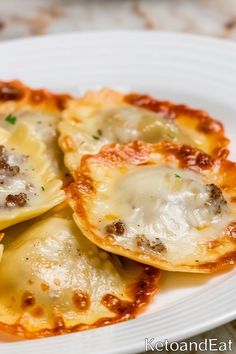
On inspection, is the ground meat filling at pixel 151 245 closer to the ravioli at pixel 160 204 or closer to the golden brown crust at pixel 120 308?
the ravioli at pixel 160 204

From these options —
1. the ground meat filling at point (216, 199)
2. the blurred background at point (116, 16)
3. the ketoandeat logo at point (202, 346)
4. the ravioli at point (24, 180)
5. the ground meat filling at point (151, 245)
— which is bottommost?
the blurred background at point (116, 16)

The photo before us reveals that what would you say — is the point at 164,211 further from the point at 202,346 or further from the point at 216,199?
the point at 202,346

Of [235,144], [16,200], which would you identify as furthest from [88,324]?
[235,144]

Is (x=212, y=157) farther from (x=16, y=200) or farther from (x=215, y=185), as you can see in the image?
(x=16, y=200)

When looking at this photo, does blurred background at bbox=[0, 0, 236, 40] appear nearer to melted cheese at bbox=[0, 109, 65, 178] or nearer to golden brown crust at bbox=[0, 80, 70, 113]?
golden brown crust at bbox=[0, 80, 70, 113]

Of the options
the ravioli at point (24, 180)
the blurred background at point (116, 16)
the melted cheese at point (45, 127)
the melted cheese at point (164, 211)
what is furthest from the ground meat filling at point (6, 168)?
the blurred background at point (116, 16)

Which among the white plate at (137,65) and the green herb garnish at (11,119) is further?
the white plate at (137,65)

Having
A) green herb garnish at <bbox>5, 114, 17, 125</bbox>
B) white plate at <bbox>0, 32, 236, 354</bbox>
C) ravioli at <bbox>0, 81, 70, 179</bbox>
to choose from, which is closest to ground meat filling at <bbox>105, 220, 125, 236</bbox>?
ravioli at <bbox>0, 81, 70, 179</bbox>

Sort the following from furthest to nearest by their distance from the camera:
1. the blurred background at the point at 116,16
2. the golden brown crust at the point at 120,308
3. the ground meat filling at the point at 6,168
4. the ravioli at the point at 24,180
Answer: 1. the blurred background at the point at 116,16
2. the ground meat filling at the point at 6,168
3. the ravioli at the point at 24,180
4. the golden brown crust at the point at 120,308
